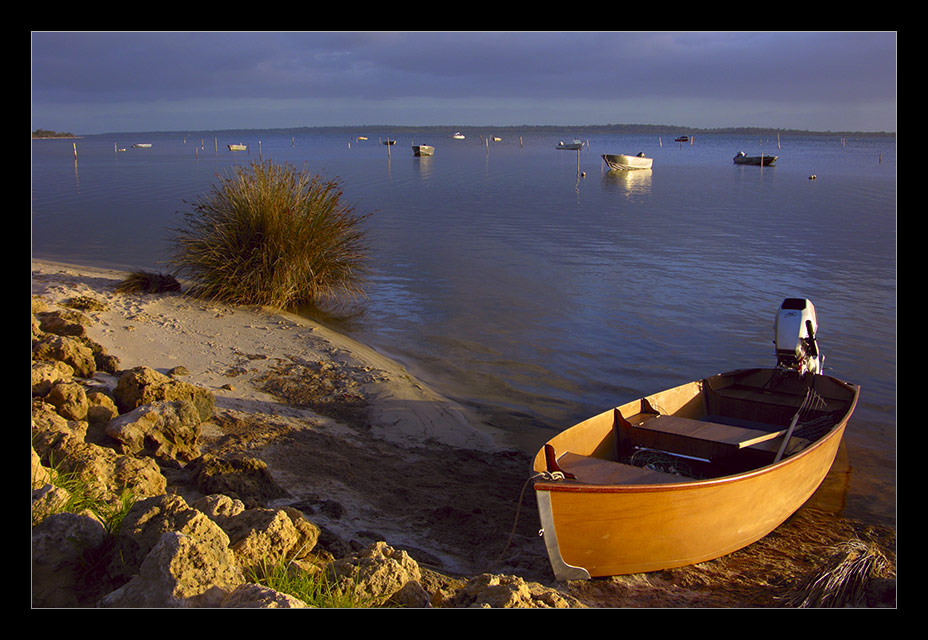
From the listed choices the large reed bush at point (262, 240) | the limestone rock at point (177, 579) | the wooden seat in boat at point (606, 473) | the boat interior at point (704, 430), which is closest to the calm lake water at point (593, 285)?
the boat interior at point (704, 430)

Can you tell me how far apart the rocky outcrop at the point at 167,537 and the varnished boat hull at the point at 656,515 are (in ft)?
2.90

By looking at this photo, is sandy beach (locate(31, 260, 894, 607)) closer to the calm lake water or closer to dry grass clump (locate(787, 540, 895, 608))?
dry grass clump (locate(787, 540, 895, 608))

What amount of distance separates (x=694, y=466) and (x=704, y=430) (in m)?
0.41

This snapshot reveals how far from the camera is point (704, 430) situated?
7.30 m

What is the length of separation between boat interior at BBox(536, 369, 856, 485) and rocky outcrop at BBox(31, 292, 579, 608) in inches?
78.1

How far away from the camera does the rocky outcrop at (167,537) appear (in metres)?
3.51

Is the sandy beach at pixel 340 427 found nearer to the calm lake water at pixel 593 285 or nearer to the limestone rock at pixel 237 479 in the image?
the limestone rock at pixel 237 479

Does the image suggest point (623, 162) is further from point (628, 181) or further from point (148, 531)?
point (148, 531)

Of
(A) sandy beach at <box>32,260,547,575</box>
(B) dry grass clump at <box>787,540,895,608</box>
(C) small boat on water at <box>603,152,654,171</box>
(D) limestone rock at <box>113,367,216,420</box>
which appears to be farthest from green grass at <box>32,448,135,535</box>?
(C) small boat on water at <box>603,152,654,171</box>

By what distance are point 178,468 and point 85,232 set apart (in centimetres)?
2099

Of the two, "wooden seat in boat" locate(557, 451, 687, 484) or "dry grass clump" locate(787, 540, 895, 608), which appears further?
"wooden seat in boat" locate(557, 451, 687, 484)

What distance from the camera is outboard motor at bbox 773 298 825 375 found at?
8705 millimetres

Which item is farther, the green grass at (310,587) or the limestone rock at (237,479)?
the limestone rock at (237,479)
